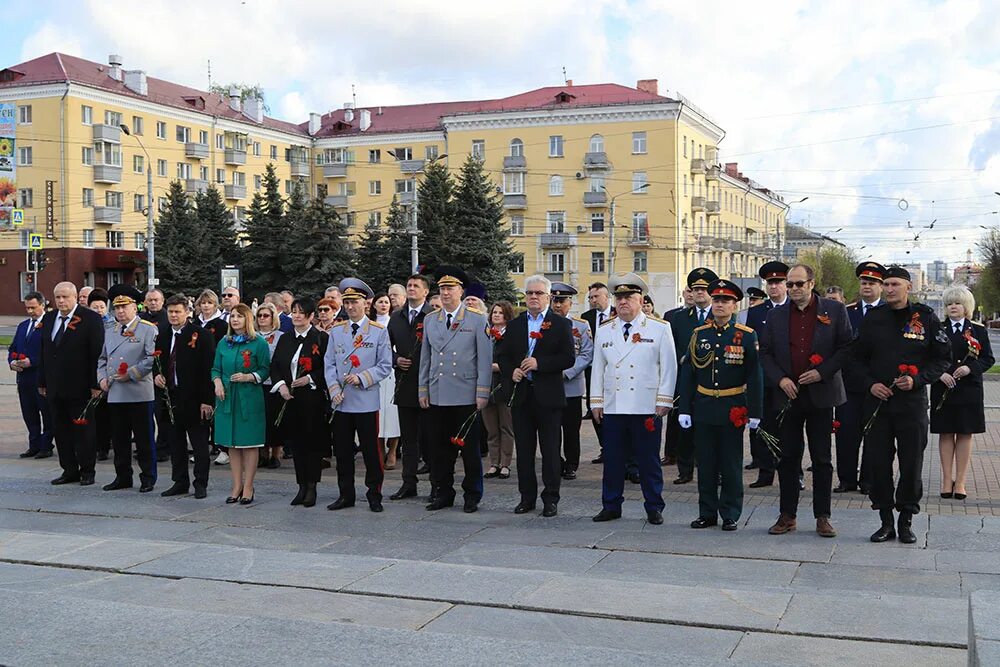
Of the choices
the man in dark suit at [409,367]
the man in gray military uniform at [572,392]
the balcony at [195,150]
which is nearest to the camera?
the man in dark suit at [409,367]

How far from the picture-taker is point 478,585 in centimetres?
701

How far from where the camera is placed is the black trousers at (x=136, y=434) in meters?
11.2

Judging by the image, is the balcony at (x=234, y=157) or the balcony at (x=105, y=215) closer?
the balcony at (x=105, y=215)

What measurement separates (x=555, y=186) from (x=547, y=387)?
225 feet

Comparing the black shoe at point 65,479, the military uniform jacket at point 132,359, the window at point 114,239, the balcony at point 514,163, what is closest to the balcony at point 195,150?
the window at point 114,239

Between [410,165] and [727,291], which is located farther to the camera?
[410,165]

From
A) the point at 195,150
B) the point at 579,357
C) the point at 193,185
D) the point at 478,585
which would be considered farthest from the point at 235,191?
the point at 478,585

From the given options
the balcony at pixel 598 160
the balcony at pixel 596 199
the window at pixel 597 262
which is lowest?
the window at pixel 597 262

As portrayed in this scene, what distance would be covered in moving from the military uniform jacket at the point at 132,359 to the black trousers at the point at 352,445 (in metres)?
2.32

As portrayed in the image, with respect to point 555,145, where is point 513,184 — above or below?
below

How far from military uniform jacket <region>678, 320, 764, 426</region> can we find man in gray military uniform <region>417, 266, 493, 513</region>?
208cm

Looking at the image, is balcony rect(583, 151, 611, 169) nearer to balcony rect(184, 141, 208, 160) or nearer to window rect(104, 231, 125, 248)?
balcony rect(184, 141, 208, 160)

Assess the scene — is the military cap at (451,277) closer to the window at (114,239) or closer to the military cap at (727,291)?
the military cap at (727,291)

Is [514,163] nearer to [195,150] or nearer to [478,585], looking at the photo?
[195,150]
